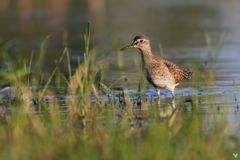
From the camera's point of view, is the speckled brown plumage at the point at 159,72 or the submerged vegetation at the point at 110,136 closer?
the submerged vegetation at the point at 110,136

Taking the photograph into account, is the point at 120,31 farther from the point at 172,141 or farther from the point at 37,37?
the point at 172,141

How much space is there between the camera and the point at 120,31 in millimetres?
21312

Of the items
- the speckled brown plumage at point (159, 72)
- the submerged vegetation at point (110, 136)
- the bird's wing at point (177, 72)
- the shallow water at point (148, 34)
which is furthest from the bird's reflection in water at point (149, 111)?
the bird's wing at point (177, 72)

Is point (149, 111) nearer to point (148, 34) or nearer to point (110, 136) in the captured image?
point (110, 136)

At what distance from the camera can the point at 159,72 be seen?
37.6 feet

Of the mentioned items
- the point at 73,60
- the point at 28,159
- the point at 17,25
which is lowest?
the point at 28,159

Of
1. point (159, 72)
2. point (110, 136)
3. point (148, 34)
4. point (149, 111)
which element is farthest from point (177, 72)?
point (148, 34)

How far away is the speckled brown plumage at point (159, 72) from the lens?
11398mm

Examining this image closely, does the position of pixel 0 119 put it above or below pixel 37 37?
below

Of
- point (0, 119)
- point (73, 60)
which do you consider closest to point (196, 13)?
point (73, 60)

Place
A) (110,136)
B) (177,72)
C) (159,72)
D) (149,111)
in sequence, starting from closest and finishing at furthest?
(110,136), (149,111), (159,72), (177,72)

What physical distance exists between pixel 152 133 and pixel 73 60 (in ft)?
32.0

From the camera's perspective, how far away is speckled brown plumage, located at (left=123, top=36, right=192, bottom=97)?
11.4 m

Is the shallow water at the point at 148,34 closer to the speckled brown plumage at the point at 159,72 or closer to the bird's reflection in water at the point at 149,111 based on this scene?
the speckled brown plumage at the point at 159,72
